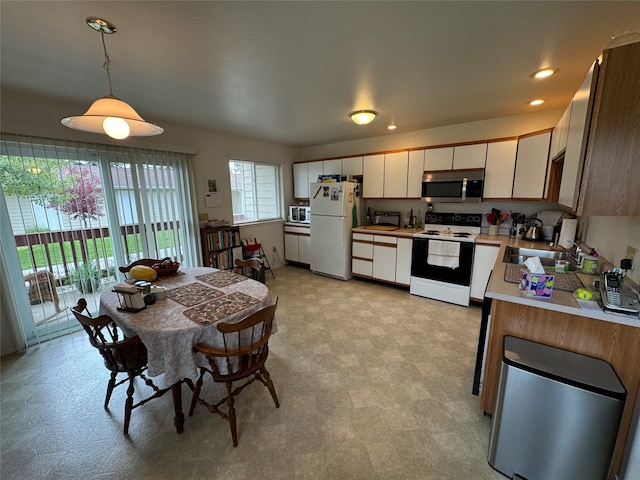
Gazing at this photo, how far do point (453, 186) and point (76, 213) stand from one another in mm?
4408

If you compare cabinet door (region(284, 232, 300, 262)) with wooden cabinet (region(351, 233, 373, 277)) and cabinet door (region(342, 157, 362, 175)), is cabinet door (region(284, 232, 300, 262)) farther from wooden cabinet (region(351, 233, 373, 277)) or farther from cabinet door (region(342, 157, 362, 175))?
cabinet door (region(342, 157, 362, 175))

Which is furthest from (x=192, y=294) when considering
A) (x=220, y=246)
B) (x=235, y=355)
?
(x=220, y=246)

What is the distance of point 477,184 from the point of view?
3.26m

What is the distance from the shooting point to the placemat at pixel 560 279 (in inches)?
63.9

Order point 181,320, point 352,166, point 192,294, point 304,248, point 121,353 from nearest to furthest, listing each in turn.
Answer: point 181,320, point 121,353, point 192,294, point 352,166, point 304,248

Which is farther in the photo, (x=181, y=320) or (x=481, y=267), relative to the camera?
(x=481, y=267)

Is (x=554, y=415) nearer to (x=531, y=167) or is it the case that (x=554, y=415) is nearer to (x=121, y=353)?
(x=121, y=353)

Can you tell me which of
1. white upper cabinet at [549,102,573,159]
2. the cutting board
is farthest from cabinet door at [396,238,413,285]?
white upper cabinet at [549,102,573,159]

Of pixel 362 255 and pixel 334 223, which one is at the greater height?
pixel 334 223

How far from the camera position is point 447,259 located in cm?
328

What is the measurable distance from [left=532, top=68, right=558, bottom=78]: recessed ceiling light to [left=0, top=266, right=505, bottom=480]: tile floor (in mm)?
2383

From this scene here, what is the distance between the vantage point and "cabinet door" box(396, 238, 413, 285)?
11.9 ft

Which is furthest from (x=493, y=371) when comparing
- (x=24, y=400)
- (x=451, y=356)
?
(x=24, y=400)

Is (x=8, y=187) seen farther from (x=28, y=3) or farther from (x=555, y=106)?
(x=555, y=106)
